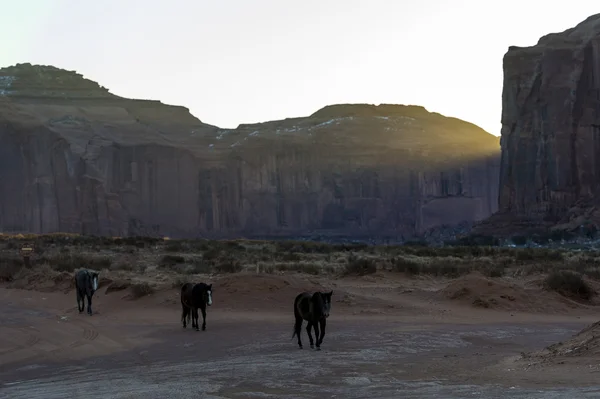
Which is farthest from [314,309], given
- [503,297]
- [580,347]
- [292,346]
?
[503,297]

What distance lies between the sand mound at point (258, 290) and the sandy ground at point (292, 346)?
0.04 meters

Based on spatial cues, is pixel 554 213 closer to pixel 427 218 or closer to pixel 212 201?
pixel 427 218

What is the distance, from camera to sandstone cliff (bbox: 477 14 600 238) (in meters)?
81.7

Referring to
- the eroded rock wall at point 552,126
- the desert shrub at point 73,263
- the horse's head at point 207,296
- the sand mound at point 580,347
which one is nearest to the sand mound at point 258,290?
the horse's head at point 207,296

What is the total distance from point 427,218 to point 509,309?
103226 millimetres

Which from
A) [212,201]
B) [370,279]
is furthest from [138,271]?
[212,201]

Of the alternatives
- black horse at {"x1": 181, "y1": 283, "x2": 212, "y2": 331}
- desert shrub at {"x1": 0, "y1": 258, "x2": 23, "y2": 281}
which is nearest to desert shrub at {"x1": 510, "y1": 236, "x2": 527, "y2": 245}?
desert shrub at {"x1": 0, "y1": 258, "x2": 23, "y2": 281}

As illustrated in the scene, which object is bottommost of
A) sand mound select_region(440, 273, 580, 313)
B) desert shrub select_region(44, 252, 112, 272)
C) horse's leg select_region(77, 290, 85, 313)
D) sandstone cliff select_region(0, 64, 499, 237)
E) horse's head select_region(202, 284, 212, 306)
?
sand mound select_region(440, 273, 580, 313)

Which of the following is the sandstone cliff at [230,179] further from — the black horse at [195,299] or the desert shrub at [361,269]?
the black horse at [195,299]

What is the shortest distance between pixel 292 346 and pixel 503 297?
368 inches

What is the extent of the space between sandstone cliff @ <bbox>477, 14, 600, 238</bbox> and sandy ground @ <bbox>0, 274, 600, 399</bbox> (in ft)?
190

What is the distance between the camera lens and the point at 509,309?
21.3m

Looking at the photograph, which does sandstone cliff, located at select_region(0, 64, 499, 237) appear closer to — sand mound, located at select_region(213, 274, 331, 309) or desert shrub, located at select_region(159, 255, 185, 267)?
desert shrub, located at select_region(159, 255, 185, 267)

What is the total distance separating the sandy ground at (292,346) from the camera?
Answer: 10320 mm
